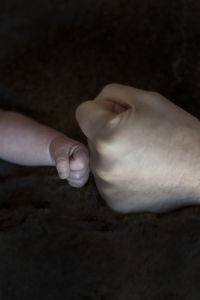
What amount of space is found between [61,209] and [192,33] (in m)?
0.42

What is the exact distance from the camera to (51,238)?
0.48m

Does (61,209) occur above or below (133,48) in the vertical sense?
below

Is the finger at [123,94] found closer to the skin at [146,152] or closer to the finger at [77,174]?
the skin at [146,152]

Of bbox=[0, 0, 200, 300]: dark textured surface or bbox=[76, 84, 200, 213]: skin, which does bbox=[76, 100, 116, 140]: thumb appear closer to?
bbox=[76, 84, 200, 213]: skin

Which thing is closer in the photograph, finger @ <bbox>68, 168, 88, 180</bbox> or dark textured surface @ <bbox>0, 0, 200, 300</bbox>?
dark textured surface @ <bbox>0, 0, 200, 300</bbox>

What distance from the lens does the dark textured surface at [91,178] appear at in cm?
45

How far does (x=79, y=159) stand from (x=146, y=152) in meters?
0.13

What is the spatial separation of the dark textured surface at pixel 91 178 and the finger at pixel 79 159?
48 mm

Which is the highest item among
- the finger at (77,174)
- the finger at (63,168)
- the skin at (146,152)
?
the skin at (146,152)

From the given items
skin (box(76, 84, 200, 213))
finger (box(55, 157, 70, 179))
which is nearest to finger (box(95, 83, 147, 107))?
skin (box(76, 84, 200, 213))

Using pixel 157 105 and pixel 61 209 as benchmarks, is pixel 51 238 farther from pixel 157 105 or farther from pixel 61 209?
pixel 157 105

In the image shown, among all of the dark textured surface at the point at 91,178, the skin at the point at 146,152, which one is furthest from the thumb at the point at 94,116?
the dark textured surface at the point at 91,178

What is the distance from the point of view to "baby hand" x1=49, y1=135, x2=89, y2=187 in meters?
0.54

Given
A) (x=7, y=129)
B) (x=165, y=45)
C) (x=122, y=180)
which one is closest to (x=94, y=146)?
(x=122, y=180)
